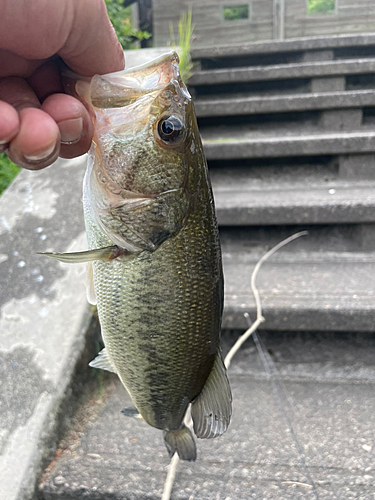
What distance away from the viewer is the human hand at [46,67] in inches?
26.0

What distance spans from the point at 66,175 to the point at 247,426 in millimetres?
1493

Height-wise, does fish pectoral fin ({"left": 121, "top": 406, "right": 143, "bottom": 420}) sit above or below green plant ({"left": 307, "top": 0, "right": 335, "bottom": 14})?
below

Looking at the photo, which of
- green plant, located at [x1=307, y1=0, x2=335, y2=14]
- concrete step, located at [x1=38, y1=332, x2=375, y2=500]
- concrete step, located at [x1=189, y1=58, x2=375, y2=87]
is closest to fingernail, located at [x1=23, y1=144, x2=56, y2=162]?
concrete step, located at [x1=38, y1=332, x2=375, y2=500]

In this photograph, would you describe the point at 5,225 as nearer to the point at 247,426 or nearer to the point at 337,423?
the point at 247,426

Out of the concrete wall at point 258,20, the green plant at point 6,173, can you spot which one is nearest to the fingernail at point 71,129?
the green plant at point 6,173

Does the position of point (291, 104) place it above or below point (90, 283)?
below

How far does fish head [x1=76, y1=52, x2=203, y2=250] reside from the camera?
A: 81 cm

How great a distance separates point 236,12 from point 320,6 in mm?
1323

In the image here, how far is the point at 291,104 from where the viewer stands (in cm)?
292

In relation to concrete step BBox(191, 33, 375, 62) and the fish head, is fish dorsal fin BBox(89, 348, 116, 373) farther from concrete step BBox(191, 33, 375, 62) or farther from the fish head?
concrete step BBox(191, 33, 375, 62)

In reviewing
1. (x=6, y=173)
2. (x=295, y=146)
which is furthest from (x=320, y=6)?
(x=6, y=173)

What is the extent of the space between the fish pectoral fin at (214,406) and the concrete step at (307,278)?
0.80 m

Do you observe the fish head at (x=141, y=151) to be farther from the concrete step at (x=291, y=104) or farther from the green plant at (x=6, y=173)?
the concrete step at (x=291, y=104)

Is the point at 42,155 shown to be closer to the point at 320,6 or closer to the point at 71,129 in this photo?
the point at 71,129
